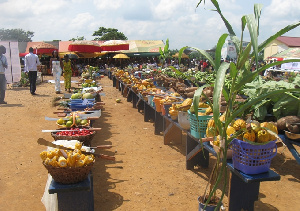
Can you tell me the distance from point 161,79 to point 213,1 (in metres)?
7.82

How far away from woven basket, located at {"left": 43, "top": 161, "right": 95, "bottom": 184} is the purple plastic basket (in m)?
1.42

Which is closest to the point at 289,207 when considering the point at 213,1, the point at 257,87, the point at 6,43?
the point at 257,87

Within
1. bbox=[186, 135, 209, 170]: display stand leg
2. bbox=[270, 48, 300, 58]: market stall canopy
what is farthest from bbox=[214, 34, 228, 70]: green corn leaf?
bbox=[186, 135, 209, 170]: display stand leg

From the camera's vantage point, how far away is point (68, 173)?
2.73 metres

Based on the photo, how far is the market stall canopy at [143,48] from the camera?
3300cm

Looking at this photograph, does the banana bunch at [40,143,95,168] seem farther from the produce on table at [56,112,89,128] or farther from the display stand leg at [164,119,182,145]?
the display stand leg at [164,119,182,145]

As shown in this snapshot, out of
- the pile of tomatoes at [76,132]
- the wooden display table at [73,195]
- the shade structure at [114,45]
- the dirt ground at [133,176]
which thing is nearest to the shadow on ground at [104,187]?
the dirt ground at [133,176]

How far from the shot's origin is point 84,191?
2.85 metres

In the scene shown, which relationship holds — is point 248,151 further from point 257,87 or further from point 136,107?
point 136,107

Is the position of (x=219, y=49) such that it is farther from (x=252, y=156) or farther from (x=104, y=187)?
(x=104, y=187)

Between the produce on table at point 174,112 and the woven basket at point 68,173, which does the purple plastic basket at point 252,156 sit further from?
the produce on table at point 174,112

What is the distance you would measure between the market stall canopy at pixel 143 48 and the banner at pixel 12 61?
1896 centimetres

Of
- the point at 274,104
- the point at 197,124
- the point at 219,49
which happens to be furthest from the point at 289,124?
the point at 219,49

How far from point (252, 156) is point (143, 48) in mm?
32078
